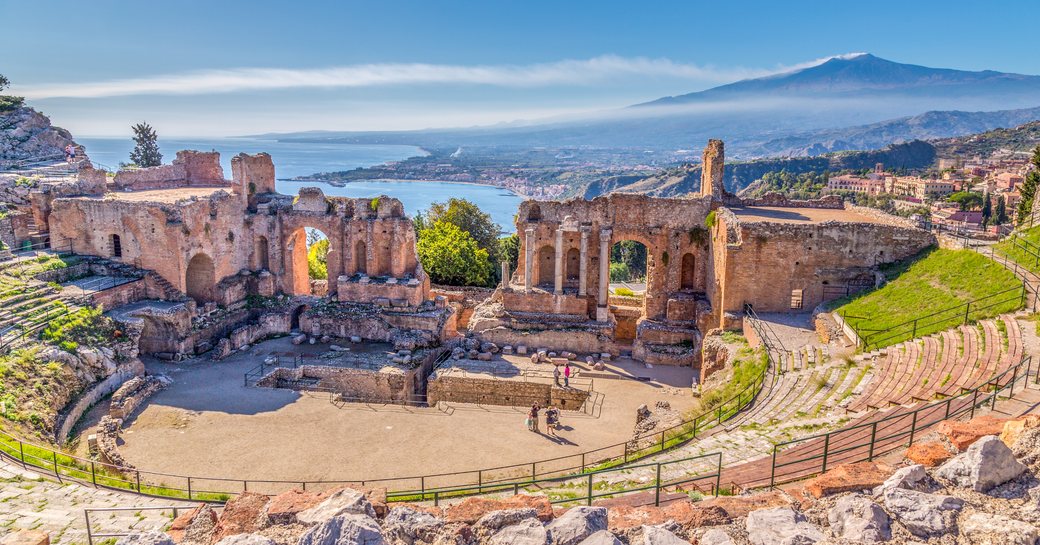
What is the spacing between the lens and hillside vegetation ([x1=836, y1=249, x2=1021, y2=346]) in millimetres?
17797

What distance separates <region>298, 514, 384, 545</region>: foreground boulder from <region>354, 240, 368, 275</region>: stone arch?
2367 cm

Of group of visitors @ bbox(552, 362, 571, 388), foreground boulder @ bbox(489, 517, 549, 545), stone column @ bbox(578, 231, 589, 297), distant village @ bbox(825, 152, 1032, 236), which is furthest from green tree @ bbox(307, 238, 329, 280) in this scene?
distant village @ bbox(825, 152, 1032, 236)

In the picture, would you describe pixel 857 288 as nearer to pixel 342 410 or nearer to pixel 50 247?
pixel 342 410

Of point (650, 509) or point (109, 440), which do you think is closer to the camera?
point (650, 509)

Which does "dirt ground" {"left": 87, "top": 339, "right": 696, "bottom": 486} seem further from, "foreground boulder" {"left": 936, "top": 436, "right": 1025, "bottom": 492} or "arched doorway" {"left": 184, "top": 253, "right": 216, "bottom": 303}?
"foreground boulder" {"left": 936, "top": 436, "right": 1025, "bottom": 492}

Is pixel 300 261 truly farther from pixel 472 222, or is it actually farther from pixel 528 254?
pixel 472 222

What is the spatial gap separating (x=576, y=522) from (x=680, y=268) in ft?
74.7

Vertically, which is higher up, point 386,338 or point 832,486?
point 832,486

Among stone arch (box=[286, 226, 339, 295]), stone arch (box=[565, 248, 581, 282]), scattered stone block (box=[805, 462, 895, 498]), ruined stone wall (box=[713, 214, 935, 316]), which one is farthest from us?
stone arch (box=[565, 248, 581, 282])

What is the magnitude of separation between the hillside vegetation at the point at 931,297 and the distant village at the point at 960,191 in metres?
26.3

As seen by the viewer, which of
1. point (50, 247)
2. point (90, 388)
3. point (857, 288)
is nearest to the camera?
point (90, 388)

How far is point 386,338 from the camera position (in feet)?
92.2

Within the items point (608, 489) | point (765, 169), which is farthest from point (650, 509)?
point (765, 169)

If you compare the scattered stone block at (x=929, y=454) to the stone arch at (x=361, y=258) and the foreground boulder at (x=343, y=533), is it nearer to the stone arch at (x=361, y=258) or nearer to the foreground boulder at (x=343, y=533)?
the foreground boulder at (x=343, y=533)
